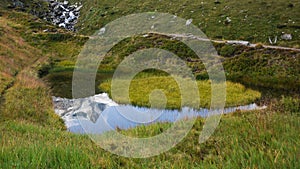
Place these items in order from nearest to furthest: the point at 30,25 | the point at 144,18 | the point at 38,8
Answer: the point at 144,18 → the point at 30,25 → the point at 38,8

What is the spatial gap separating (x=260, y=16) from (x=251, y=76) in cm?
1807

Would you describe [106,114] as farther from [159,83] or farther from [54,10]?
[54,10]

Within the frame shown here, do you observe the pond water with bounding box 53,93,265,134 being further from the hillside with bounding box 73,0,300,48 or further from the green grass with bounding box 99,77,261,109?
the hillside with bounding box 73,0,300,48

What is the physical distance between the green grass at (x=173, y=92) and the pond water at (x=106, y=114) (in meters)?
1.18

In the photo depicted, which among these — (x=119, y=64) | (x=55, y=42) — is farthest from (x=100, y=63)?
(x=55, y=42)

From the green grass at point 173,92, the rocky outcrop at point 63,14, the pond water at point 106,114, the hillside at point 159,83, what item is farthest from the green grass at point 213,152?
the rocky outcrop at point 63,14

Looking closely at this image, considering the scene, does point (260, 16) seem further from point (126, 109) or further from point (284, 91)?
point (126, 109)

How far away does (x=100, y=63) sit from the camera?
41656mm

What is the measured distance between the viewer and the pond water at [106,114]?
1752cm

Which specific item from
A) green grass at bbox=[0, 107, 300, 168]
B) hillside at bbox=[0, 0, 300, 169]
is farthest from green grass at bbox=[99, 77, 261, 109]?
green grass at bbox=[0, 107, 300, 168]

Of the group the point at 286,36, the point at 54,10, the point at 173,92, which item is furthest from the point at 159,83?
the point at 54,10

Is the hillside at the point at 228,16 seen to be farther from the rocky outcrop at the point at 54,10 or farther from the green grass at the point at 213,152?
the green grass at the point at 213,152

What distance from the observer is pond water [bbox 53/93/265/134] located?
17516 mm

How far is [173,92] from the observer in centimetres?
2683
